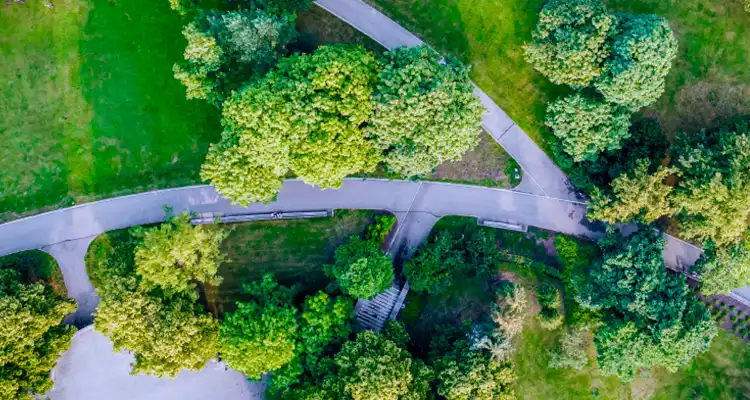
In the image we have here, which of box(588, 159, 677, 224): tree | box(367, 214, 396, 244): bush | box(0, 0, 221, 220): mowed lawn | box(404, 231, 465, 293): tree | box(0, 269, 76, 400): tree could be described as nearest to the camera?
box(0, 269, 76, 400): tree

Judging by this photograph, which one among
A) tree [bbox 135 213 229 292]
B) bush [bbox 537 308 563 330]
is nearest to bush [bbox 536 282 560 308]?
bush [bbox 537 308 563 330]

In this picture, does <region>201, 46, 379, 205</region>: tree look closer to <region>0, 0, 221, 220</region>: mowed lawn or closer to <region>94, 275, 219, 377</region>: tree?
<region>0, 0, 221, 220</region>: mowed lawn

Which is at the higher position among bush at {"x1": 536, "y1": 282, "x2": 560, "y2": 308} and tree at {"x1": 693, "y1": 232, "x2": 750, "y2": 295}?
tree at {"x1": 693, "y1": 232, "x2": 750, "y2": 295}

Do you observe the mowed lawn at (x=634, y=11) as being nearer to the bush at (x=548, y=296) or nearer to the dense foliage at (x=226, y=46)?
the dense foliage at (x=226, y=46)

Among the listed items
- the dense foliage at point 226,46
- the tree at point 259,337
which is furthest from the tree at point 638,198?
the dense foliage at point 226,46

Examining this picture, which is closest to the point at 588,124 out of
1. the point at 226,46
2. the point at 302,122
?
the point at 302,122

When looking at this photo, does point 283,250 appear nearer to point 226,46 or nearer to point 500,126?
point 226,46
